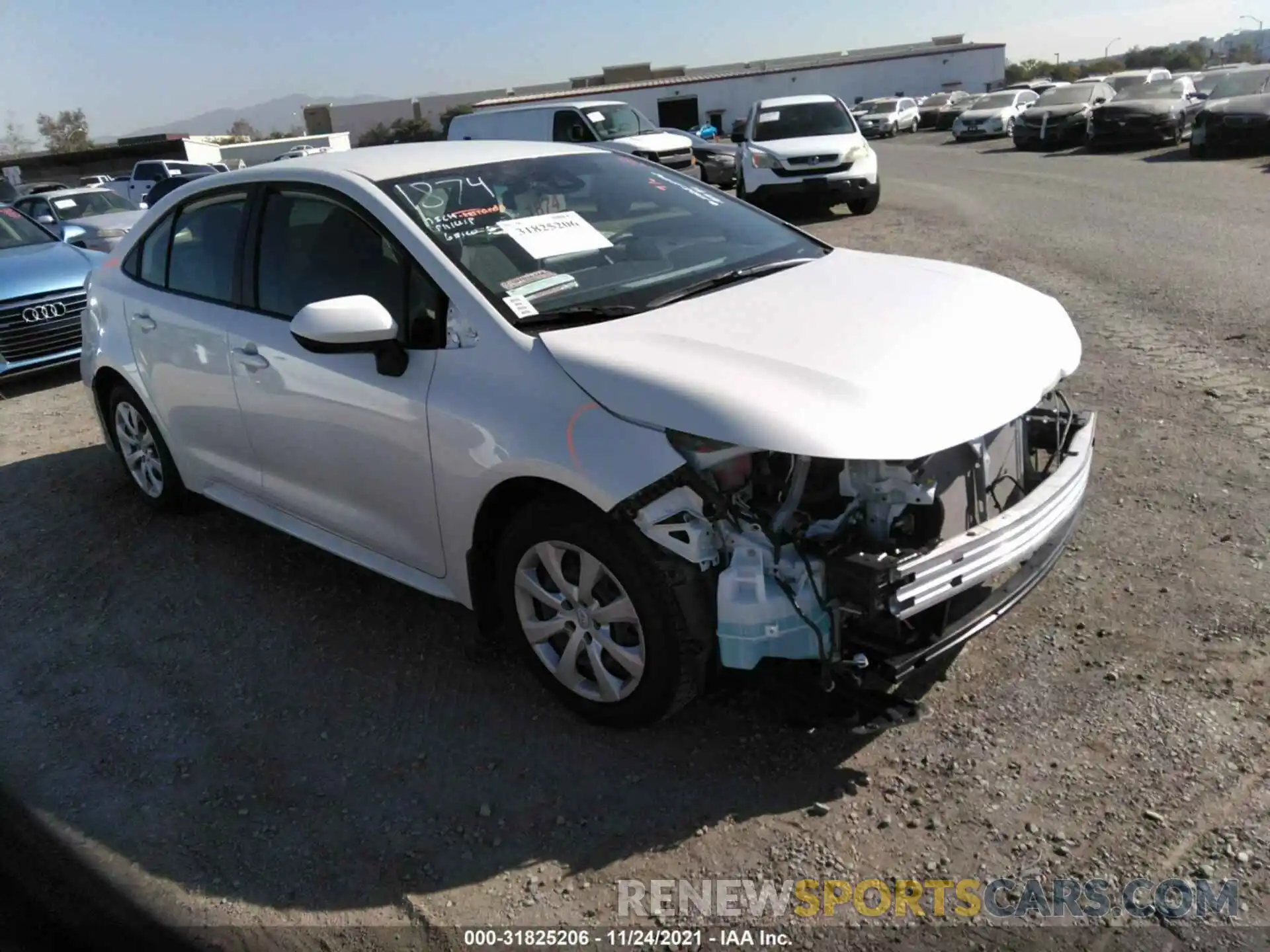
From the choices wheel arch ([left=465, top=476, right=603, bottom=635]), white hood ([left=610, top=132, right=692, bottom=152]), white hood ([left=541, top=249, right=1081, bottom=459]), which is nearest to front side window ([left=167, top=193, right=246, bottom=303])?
wheel arch ([left=465, top=476, right=603, bottom=635])

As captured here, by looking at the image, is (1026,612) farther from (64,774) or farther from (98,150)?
(98,150)

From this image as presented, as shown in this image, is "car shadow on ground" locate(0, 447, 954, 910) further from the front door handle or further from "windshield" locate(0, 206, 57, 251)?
"windshield" locate(0, 206, 57, 251)

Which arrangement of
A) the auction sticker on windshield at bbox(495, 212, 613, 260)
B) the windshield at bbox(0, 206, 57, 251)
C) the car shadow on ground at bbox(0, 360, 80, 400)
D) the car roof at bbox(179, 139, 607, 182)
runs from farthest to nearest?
the windshield at bbox(0, 206, 57, 251) < the car shadow on ground at bbox(0, 360, 80, 400) < the car roof at bbox(179, 139, 607, 182) < the auction sticker on windshield at bbox(495, 212, 613, 260)

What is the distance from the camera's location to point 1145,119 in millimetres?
21969

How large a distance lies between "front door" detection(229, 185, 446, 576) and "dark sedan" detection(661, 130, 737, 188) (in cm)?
1592

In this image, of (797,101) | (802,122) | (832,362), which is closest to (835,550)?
(832,362)

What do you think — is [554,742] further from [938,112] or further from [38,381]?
[938,112]

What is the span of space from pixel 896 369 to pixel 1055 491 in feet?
2.47

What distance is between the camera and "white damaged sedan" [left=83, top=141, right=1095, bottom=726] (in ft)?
9.12

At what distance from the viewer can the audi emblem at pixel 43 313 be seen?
8703mm

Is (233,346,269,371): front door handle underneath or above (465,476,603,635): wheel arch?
above

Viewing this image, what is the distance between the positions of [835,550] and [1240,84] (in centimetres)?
2423

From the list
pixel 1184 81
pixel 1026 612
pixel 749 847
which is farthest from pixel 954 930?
pixel 1184 81

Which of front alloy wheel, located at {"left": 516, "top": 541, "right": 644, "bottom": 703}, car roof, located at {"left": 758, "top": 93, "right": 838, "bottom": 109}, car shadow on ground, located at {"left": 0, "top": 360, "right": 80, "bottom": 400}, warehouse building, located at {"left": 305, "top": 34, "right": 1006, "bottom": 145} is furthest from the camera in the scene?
warehouse building, located at {"left": 305, "top": 34, "right": 1006, "bottom": 145}
